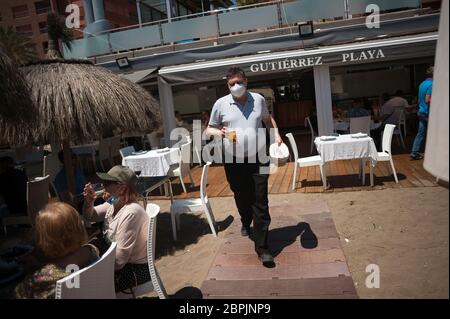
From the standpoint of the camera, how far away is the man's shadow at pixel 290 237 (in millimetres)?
4211

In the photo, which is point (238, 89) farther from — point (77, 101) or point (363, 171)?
point (363, 171)

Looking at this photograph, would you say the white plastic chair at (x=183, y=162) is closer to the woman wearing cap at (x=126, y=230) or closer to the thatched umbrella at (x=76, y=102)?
the thatched umbrella at (x=76, y=102)

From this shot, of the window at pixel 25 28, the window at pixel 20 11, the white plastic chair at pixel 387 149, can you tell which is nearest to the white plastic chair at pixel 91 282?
the white plastic chair at pixel 387 149

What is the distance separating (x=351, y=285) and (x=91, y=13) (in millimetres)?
18010

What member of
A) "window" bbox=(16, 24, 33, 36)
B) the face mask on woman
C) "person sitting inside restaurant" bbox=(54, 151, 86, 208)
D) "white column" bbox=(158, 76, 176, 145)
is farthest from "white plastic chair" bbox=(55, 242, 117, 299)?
"window" bbox=(16, 24, 33, 36)

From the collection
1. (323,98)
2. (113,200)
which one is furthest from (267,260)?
(323,98)

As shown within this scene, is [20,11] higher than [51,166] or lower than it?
higher

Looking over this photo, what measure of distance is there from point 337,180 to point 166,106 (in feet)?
17.2

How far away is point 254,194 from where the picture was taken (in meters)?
3.96

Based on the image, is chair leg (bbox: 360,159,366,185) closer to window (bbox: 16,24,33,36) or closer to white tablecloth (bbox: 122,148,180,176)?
white tablecloth (bbox: 122,148,180,176)

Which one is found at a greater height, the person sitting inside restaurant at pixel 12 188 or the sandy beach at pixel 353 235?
the person sitting inside restaurant at pixel 12 188

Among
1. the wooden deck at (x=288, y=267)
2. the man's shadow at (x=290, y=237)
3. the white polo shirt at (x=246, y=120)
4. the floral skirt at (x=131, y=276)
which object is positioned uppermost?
the white polo shirt at (x=246, y=120)

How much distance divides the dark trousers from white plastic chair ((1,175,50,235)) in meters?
2.70
